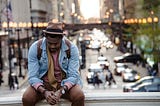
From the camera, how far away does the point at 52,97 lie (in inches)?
149

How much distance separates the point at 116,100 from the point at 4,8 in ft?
48.0

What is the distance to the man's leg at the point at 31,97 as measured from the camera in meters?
3.89

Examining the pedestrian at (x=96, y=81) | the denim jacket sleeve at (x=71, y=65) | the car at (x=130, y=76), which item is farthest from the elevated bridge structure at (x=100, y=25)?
the denim jacket sleeve at (x=71, y=65)

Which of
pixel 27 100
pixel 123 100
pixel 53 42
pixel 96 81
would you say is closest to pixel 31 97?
pixel 27 100

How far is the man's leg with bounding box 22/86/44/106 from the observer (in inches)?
153

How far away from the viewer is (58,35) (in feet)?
12.9

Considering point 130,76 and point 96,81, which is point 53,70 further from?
point 130,76

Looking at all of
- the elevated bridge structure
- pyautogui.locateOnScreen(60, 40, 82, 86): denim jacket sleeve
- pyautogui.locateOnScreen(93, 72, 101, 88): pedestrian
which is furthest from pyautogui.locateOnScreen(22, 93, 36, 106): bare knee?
the elevated bridge structure

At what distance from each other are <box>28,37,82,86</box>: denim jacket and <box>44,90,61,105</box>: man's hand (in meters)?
0.13

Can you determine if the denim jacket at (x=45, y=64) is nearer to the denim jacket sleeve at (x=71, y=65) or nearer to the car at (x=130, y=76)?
the denim jacket sleeve at (x=71, y=65)

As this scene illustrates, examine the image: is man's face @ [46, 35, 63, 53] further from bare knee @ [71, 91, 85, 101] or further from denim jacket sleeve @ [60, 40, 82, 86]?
bare knee @ [71, 91, 85, 101]

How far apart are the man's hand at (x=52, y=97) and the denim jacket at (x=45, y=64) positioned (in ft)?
0.44

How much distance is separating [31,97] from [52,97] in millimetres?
200

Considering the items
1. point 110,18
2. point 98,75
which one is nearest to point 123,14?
point 110,18
